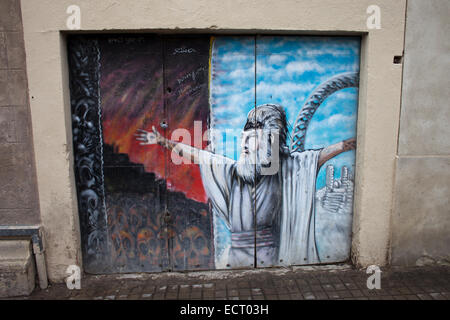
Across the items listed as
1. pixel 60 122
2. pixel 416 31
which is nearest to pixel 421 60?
pixel 416 31

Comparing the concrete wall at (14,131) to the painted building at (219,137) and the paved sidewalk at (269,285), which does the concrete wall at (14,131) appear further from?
the paved sidewalk at (269,285)

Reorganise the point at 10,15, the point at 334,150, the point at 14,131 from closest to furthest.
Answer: the point at 10,15, the point at 14,131, the point at 334,150

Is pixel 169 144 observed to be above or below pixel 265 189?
above

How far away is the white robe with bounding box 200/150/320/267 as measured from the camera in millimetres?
3043

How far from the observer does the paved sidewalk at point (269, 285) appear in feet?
8.89

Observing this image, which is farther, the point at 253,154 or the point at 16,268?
the point at 253,154

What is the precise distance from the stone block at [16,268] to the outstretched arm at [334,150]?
128 inches

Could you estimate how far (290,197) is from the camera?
312 cm

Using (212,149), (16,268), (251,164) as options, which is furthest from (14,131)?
(251,164)

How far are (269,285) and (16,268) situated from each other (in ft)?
8.38

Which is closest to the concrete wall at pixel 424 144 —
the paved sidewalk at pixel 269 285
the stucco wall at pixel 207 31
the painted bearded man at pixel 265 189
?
the stucco wall at pixel 207 31

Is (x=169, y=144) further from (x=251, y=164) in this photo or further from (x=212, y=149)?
(x=251, y=164)

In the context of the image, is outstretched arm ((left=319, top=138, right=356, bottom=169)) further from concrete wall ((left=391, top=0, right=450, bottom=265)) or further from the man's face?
the man's face

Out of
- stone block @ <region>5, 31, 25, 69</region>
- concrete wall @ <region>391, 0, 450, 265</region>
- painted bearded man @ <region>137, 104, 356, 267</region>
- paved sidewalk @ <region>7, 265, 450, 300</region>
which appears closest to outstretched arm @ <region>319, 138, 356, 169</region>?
painted bearded man @ <region>137, 104, 356, 267</region>
